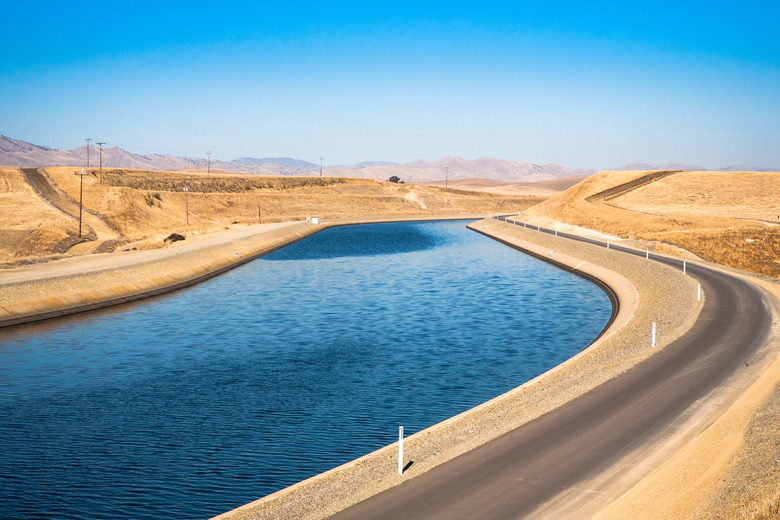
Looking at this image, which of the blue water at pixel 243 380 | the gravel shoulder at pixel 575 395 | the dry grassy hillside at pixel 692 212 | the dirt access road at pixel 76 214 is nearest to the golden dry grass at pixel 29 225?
the dirt access road at pixel 76 214

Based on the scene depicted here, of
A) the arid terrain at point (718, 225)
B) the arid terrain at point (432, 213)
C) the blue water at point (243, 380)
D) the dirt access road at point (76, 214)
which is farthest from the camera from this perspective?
the dirt access road at point (76, 214)

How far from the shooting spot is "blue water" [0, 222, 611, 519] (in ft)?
59.8

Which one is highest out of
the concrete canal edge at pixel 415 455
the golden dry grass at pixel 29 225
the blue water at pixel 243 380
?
the golden dry grass at pixel 29 225

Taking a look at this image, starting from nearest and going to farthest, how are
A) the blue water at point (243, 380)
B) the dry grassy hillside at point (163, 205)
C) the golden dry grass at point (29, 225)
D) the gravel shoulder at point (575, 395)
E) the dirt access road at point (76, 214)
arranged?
the gravel shoulder at point (575, 395) < the blue water at point (243, 380) < the golden dry grass at point (29, 225) < the dirt access road at point (76, 214) < the dry grassy hillside at point (163, 205)

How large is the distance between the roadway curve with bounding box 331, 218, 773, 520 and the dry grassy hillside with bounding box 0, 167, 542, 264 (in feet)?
197

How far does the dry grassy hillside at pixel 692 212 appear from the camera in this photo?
6725 cm

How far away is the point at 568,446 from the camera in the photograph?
17609mm

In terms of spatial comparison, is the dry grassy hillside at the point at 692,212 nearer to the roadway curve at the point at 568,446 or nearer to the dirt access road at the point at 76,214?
the roadway curve at the point at 568,446

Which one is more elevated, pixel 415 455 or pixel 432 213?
pixel 432 213

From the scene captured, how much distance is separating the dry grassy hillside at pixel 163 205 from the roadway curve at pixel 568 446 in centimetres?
6005

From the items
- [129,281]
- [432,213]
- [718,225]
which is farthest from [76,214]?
[432,213]

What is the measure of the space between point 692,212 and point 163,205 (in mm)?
93967

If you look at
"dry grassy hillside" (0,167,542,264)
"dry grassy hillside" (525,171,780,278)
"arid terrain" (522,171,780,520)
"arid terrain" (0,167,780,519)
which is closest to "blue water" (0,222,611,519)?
"arid terrain" (522,171,780,520)

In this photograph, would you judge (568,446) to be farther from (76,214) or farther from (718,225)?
(76,214)
